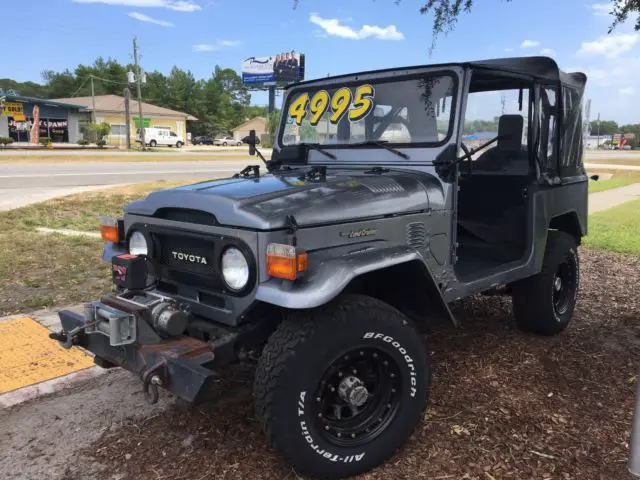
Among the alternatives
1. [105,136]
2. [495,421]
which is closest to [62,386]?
[495,421]

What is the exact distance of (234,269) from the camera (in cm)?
283

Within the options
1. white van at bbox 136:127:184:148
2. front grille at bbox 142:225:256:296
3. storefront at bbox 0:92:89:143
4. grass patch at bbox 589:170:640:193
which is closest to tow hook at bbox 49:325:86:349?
front grille at bbox 142:225:256:296

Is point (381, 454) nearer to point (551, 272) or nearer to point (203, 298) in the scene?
point (203, 298)

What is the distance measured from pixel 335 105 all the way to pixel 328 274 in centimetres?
185

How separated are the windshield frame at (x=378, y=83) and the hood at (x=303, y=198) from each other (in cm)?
26

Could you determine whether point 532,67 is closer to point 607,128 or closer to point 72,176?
point 72,176

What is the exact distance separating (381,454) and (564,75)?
3407mm

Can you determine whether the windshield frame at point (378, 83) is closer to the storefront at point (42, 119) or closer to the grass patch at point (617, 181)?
the grass patch at point (617, 181)

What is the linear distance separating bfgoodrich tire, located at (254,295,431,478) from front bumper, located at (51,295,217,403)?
0.30 m

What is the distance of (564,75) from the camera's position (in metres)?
4.57

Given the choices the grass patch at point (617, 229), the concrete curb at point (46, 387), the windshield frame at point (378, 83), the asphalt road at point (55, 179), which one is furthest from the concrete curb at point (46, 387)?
the asphalt road at point (55, 179)

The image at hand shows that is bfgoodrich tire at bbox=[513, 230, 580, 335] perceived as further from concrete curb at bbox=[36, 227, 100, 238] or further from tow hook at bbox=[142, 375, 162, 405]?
concrete curb at bbox=[36, 227, 100, 238]

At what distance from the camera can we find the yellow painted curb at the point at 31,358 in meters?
4.04

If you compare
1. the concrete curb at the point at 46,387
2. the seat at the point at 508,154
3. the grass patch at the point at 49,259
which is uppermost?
the seat at the point at 508,154
